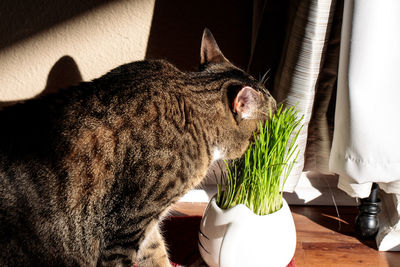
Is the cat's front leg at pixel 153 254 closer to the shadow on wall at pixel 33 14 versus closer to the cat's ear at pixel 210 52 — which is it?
the cat's ear at pixel 210 52

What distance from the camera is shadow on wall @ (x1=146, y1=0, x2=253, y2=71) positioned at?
146 cm

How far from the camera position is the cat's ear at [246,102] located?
1077 millimetres

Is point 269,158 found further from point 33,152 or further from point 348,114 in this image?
point 33,152

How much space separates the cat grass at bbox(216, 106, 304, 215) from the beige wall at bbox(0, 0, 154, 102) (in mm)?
578

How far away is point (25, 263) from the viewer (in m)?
1.01

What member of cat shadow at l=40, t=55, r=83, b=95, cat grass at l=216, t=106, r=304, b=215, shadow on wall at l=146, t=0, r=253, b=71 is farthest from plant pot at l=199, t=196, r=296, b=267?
cat shadow at l=40, t=55, r=83, b=95

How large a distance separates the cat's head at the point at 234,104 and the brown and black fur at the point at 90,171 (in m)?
0.06

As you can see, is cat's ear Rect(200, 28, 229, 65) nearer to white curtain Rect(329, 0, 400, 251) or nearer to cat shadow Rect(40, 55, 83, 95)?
white curtain Rect(329, 0, 400, 251)

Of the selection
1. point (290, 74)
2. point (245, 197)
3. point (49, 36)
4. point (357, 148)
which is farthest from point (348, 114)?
point (49, 36)

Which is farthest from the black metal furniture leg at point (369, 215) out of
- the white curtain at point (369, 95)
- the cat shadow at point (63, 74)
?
the cat shadow at point (63, 74)

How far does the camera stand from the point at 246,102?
3.66ft

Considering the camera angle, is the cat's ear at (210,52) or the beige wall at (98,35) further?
the beige wall at (98,35)

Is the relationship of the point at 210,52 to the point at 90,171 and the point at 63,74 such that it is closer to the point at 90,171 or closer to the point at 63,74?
the point at 90,171

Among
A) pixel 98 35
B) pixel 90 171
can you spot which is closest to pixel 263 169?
pixel 90 171
